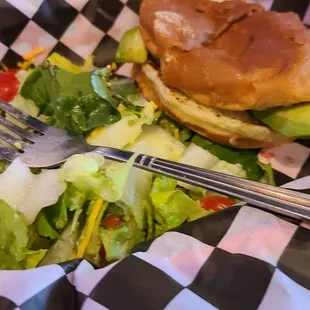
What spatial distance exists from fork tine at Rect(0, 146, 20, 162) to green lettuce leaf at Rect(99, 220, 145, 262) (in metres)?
0.29

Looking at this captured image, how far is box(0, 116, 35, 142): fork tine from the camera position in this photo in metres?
1.49

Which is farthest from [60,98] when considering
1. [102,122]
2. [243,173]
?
[243,173]

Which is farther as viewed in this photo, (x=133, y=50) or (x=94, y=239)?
(x=133, y=50)

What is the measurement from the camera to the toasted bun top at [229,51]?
1344mm

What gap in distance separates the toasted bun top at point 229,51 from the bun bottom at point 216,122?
0.04 metres

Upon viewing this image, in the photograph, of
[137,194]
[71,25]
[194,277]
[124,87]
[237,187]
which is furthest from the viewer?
[71,25]

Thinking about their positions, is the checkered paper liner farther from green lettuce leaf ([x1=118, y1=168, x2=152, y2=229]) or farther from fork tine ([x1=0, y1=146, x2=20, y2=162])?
fork tine ([x1=0, y1=146, x2=20, y2=162])

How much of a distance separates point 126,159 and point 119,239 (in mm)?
190

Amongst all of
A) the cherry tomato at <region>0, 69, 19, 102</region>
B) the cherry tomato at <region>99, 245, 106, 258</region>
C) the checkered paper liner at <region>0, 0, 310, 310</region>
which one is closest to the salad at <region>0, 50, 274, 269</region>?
the cherry tomato at <region>99, 245, 106, 258</region>

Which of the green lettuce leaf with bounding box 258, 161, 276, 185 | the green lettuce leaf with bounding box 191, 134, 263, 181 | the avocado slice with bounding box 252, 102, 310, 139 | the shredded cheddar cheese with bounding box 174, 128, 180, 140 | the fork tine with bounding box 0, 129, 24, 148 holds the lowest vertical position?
the fork tine with bounding box 0, 129, 24, 148

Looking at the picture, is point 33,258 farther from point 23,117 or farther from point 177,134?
point 177,134

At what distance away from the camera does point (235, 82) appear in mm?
1359

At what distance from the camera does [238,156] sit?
1535 mm

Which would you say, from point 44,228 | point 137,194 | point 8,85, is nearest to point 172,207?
point 137,194
